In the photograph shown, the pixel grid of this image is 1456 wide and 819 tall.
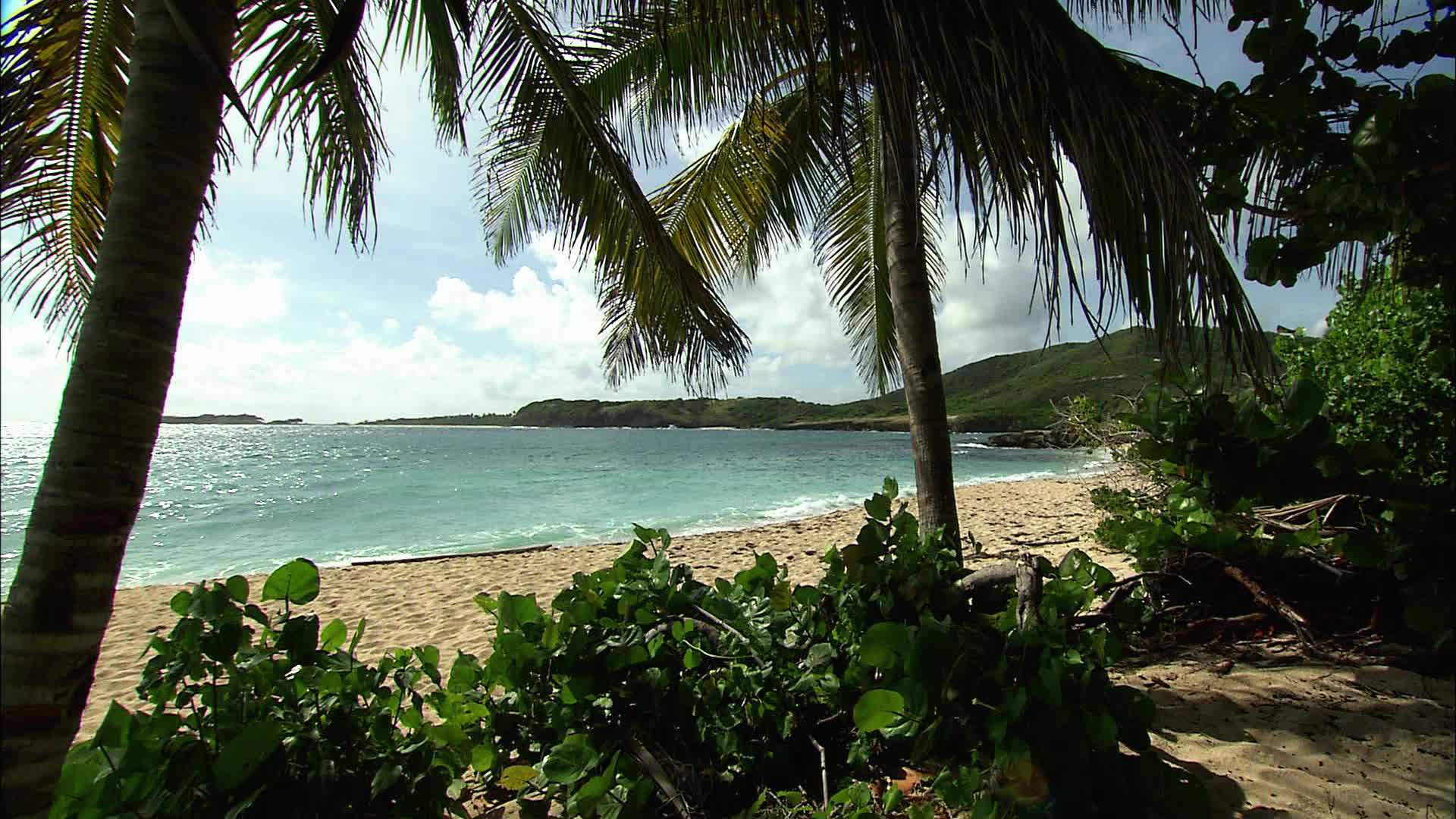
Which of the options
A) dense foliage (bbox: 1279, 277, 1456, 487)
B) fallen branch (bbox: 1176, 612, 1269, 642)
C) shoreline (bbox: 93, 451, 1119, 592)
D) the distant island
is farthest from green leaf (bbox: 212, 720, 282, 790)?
the distant island

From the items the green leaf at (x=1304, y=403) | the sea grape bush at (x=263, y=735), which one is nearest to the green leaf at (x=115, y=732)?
the sea grape bush at (x=263, y=735)

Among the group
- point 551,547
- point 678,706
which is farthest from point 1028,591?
point 551,547

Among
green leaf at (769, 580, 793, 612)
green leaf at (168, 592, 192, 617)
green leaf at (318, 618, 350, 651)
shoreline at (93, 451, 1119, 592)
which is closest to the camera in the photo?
green leaf at (168, 592, 192, 617)

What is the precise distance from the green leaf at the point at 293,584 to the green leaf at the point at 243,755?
29 centimetres

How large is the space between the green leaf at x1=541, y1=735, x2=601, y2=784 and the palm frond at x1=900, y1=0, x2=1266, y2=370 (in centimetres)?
171

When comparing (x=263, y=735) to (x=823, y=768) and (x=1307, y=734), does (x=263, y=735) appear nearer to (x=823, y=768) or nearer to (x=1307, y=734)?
(x=823, y=768)

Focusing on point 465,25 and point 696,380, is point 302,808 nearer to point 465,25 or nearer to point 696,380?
point 465,25

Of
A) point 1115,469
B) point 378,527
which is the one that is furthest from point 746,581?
point 378,527

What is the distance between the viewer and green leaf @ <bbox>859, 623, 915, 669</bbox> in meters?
1.23

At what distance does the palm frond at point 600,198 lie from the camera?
3350 mm

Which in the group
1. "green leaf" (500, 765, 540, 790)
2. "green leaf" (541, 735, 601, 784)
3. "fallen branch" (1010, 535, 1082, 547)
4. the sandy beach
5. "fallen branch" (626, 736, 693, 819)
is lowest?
"fallen branch" (1010, 535, 1082, 547)

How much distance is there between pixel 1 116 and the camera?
1.97 metres

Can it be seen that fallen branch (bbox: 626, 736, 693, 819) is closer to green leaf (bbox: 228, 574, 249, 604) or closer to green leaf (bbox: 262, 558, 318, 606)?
green leaf (bbox: 262, 558, 318, 606)

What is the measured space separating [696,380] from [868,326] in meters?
2.89
